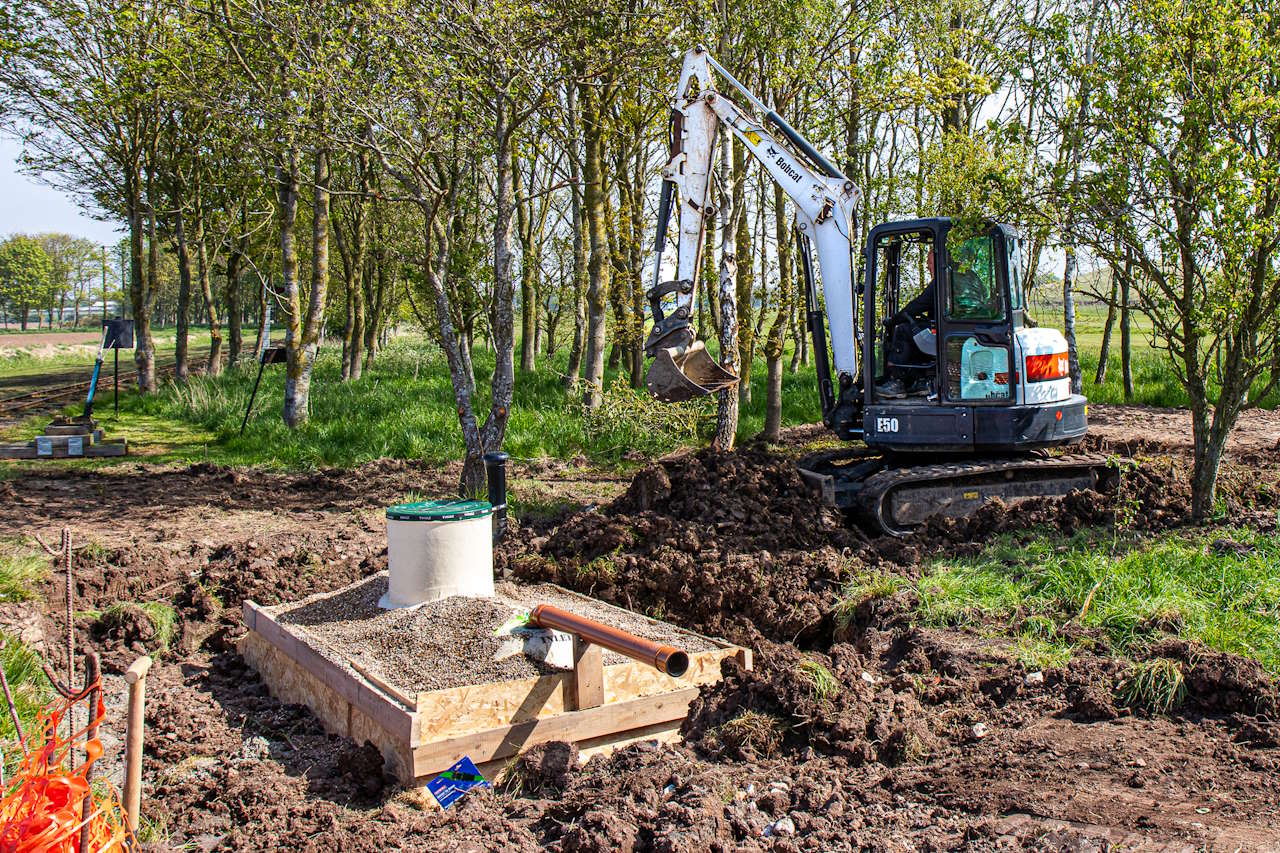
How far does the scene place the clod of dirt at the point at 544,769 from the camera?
4.94 m

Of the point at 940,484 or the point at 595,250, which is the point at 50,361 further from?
the point at 940,484

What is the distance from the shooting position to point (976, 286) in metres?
9.30

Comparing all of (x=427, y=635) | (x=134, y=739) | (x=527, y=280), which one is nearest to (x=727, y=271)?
(x=427, y=635)

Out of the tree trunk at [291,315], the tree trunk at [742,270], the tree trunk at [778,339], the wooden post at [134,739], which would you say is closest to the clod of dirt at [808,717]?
the wooden post at [134,739]

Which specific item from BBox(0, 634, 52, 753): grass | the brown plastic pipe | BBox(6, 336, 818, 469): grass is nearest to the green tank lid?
the brown plastic pipe

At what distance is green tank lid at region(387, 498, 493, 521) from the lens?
20.9 feet

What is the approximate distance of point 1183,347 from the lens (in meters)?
8.70

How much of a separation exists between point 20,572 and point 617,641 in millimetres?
4777

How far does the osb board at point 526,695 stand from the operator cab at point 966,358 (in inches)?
170

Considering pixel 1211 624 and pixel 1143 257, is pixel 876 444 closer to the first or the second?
pixel 1143 257

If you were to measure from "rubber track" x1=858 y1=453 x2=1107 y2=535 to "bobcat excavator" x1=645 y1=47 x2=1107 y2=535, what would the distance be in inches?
0.8

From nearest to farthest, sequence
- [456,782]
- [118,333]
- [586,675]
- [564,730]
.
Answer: [456,782]
[564,730]
[586,675]
[118,333]

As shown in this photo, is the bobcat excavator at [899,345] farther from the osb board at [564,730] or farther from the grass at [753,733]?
the grass at [753,733]

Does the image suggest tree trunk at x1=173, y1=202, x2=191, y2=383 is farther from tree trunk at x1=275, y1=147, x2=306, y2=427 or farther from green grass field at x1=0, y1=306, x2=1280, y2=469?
tree trunk at x1=275, y1=147, x2=306, y2=427
